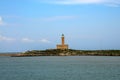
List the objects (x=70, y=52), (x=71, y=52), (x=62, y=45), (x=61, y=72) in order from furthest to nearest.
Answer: (x=71, y=52) < (x=70, y=52) < (x=62, y=45) < (x=61, y=72)

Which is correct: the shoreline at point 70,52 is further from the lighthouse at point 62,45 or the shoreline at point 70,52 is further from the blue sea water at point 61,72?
the blue sea water at point 61,72

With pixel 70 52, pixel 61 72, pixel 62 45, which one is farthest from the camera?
pixel 70 52

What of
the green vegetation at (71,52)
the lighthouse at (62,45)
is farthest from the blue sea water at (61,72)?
the green vegetation at (71,52)

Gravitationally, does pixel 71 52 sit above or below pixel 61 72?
above

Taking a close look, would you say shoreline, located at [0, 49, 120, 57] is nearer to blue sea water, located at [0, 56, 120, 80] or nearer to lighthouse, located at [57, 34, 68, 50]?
lighthouse, located at [57, 34, 68, 50]

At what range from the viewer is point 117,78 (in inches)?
1563

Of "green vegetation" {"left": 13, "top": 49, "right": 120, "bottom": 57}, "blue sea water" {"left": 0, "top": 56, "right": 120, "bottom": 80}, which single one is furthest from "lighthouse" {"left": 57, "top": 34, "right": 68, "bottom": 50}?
"blue sea water" {"left": 0, "top": 56, "right": 120, "bottom": 80}

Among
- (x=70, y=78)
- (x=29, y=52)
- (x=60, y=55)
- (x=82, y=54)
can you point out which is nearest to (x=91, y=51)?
(x=82, y=54)

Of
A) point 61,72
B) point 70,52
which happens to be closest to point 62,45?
point 70,52

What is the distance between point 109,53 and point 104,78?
315ft

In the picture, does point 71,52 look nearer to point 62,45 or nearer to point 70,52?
point 70,52

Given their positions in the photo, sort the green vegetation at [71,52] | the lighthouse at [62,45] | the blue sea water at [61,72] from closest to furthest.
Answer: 1. the blue sea water at [61,72]
2. the lighthouse at [62,45]
3. the green vegetation at [71,52]

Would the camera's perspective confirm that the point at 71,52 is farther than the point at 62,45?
Yes

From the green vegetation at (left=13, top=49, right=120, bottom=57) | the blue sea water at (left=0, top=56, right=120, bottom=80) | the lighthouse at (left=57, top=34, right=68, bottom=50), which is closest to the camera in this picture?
the blue sea water at (left=0, top=56, right=120, bottom=80)
